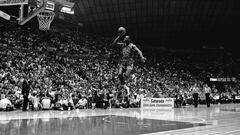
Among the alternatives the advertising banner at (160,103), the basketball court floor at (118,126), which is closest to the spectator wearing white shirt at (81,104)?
the advertising banner at (160,103)

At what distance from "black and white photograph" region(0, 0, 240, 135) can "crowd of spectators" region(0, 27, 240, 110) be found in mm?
83

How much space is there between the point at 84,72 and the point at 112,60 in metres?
6.59

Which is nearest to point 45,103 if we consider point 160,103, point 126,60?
point 160,103

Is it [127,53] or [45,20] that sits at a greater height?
[45,20]

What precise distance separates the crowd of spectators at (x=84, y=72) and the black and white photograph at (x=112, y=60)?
0.27 ft

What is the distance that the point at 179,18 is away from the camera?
1674 inches

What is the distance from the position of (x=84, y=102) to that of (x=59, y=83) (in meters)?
4.94

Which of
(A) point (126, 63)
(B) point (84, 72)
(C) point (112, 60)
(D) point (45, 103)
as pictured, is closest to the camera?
(A) point (126, 63)

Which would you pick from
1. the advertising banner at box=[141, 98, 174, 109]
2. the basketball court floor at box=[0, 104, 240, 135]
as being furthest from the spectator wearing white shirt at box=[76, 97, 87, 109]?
the basketball court floor at box=[0, 104, 240, 135]

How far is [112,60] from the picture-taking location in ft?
113

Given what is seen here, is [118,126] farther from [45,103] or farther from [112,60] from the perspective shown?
[112,60]

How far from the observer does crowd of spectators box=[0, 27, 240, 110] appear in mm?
18927

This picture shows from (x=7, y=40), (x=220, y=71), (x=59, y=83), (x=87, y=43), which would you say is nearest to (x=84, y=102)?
(x=59, y=83)

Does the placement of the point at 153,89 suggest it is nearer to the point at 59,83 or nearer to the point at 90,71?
the point at 90,71
